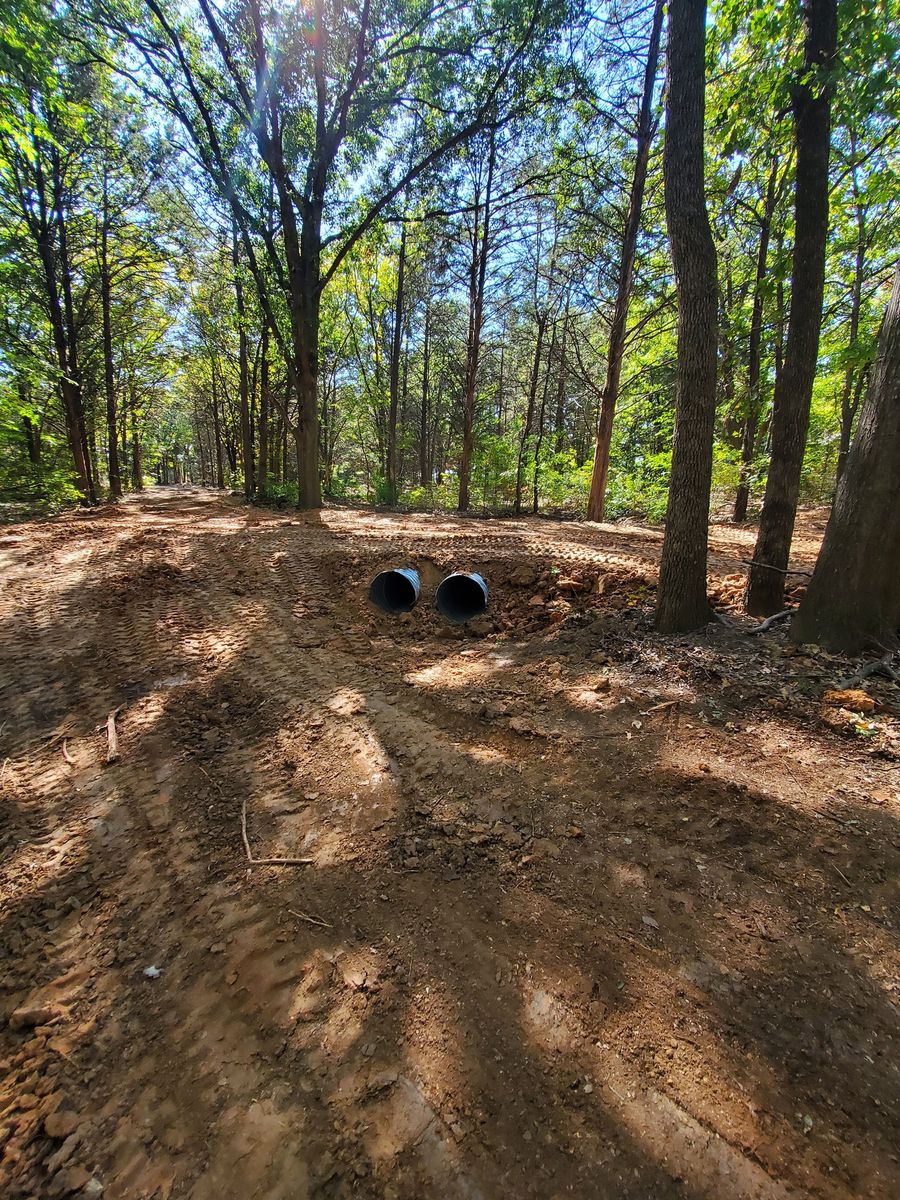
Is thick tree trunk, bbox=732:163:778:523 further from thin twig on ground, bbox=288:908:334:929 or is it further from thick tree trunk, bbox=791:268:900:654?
thin twig on ground, bbox=288:908:334:929

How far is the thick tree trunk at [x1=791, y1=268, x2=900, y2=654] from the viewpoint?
3783 mm

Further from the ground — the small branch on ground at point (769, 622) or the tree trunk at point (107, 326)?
the tree trunk at point (107, 326)

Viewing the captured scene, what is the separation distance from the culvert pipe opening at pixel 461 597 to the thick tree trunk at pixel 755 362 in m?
5.94

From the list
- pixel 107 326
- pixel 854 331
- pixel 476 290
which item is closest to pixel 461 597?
pixel 854 331

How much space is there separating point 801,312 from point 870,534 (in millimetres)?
2526

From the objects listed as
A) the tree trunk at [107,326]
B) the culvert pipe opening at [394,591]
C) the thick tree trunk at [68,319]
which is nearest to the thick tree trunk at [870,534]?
the culvert pipe opening at [394,591]

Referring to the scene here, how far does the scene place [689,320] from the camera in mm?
4527

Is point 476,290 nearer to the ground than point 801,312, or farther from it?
farther from it

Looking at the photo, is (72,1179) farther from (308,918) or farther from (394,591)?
(394,591)

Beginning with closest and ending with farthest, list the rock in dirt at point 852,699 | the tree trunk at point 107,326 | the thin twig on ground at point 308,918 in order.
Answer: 1. the thin twig on ground at point 308,918
2. the rock in dirt at point 852,699
3. the tree trunk at point 107,326

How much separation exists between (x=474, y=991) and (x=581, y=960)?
18.5 inches

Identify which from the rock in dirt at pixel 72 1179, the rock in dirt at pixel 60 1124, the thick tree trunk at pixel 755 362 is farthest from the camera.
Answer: the thick tree trunk at pixel 755 362

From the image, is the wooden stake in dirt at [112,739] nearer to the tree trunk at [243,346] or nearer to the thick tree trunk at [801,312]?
the thick tree trunk at [801,312]

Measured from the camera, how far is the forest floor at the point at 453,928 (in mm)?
1575
